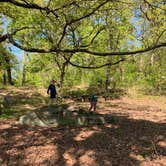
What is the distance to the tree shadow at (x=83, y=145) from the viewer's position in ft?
37.9

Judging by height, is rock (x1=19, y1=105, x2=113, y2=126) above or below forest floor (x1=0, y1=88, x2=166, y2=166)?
above

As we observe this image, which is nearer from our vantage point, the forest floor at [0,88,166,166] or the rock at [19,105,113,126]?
the forest floor at [0,88,166,166]

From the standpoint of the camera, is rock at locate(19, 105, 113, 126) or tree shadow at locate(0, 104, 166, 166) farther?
rock at locate(19, 105, 113, 126)

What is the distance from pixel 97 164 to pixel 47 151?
6.86ft

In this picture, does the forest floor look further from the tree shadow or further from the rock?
the rock

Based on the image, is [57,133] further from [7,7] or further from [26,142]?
[7,7]

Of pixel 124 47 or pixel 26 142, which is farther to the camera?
pixel 124 47

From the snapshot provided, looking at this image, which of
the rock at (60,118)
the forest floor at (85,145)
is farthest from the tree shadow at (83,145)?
the rock at (60,118)

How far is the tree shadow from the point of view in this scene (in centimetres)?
1154

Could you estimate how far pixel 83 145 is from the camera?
12953 mm

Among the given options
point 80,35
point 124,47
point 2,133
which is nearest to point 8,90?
point 80,35

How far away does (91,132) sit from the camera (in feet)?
48.4

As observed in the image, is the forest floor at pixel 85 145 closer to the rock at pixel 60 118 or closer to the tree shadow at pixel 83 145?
the tree shadow at pixel 83 145

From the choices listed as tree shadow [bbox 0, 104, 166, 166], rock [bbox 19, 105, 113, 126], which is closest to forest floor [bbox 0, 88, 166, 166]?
tree shadow [bbox 0, 104, 166, 166]
